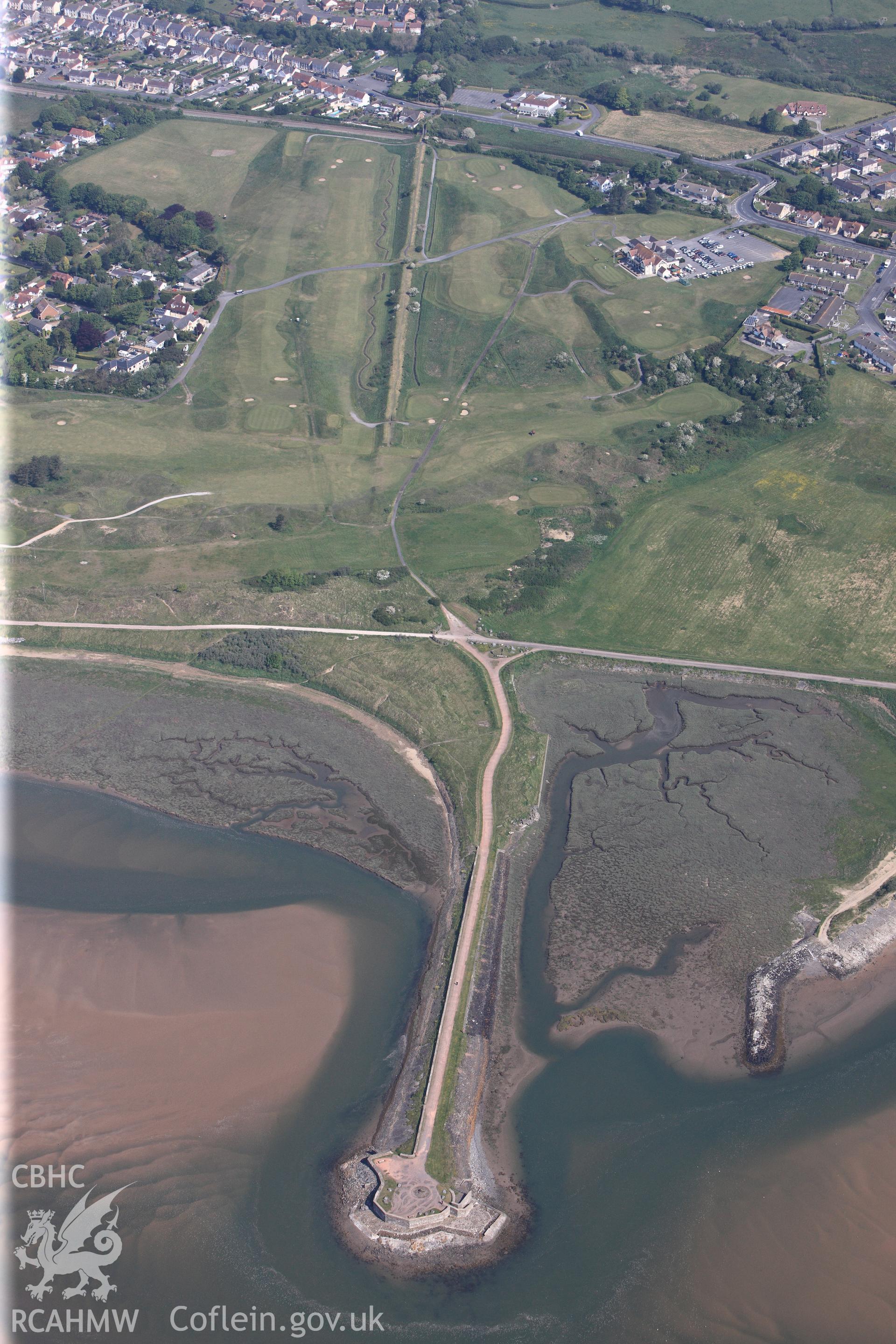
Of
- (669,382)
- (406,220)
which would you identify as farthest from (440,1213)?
(406,220)

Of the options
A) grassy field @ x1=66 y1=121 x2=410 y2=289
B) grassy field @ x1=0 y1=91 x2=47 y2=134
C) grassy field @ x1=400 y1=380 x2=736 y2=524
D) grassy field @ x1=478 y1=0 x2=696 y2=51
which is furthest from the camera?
grassy field @ x1=478 y1=0 x2=696 y2=51

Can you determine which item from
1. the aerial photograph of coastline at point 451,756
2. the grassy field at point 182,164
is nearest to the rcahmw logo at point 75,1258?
the aerial photograph of coastline at point 451,756

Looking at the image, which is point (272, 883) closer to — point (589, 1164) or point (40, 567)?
point (589, 1164)

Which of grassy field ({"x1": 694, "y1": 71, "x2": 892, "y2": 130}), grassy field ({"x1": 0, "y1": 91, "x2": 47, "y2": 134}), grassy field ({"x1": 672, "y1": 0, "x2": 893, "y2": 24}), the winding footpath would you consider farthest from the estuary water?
grassy field ({"x1": 672, "y1": 0, "x2": 893, "y2": 24})

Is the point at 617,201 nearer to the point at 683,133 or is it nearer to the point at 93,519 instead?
Answer: the point at 683,133

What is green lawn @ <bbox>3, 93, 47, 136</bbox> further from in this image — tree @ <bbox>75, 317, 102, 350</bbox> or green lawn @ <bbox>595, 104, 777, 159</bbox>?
green lawn @ <bbox>595, 104, 777, 159</bbox>

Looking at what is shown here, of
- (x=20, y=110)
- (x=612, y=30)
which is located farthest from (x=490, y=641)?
(x=612, y=30)

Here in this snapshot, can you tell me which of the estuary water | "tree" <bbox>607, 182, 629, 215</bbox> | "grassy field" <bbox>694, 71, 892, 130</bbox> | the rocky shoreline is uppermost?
"grassy field" <bbox>694, 71, 892, 130</bbox>
